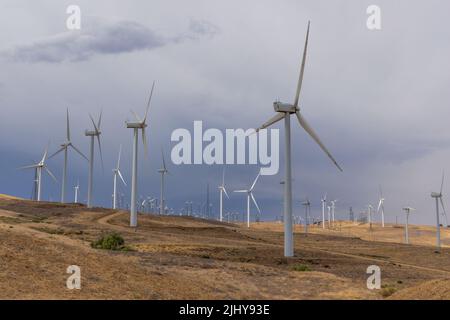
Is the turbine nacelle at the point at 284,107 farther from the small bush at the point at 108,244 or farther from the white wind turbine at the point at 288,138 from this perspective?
the small bush at the point at 108,244

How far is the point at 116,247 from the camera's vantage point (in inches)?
2221

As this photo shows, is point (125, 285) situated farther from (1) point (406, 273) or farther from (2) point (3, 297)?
(1) point (406, 273)

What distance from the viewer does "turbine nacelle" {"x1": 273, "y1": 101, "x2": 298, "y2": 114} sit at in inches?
2482

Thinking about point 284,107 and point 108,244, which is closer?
point 108,244

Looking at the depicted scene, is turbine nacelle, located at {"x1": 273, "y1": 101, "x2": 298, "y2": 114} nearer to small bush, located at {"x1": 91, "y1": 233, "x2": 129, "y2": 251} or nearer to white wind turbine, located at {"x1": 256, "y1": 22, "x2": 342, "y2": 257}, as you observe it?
white wind turbine, located at {"x1": 256, "y1": 22, "x2": 342, "y2": 257}

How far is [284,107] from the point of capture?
63125mm

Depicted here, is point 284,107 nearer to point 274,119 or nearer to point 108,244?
point 274,119

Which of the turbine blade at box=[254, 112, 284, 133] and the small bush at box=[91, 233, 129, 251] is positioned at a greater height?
the turbine blade at box=[254, 112, 284, 133]

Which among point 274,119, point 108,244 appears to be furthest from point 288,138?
point 108,244

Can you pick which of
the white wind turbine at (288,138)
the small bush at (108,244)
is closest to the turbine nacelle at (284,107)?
the white wind turbine at (288,138)

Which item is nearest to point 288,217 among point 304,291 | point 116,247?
point 116,247

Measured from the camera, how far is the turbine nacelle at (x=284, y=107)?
2482 inches

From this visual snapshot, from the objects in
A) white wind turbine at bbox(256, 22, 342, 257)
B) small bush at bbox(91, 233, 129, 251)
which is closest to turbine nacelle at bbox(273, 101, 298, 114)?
white wind turbine at bbox(256, 22, 342, 257)
